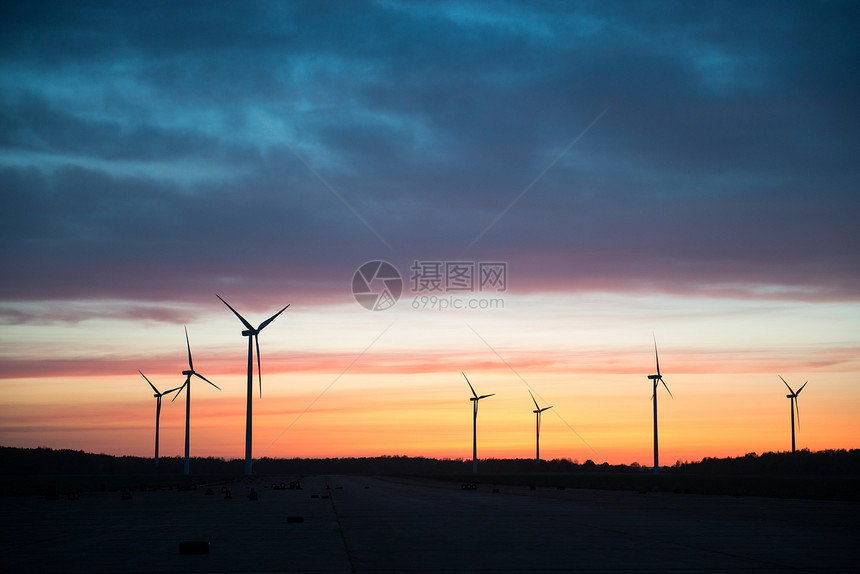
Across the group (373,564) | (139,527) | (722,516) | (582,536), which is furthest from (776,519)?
(139,527)

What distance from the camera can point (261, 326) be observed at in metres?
123

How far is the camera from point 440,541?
27031mm

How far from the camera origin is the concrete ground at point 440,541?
817 inches

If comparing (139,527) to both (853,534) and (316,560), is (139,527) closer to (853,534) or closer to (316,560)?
(316,560)

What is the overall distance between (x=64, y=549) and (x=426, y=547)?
10.2 m

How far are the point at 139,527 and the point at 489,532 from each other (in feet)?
45.6

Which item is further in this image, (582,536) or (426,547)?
(582,536)

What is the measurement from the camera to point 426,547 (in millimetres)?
25156

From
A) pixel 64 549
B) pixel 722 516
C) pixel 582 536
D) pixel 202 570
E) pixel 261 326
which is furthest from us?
pixel 261 326

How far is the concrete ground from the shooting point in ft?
68.1

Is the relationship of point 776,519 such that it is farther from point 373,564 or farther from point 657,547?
point 373,564

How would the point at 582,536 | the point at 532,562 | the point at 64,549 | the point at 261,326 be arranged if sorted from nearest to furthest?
the point at 532,562
the point at 64,549
the point at 582,536
the point at 261,326

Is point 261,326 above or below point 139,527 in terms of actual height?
above

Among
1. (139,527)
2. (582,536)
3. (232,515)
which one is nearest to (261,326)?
(232,515)
